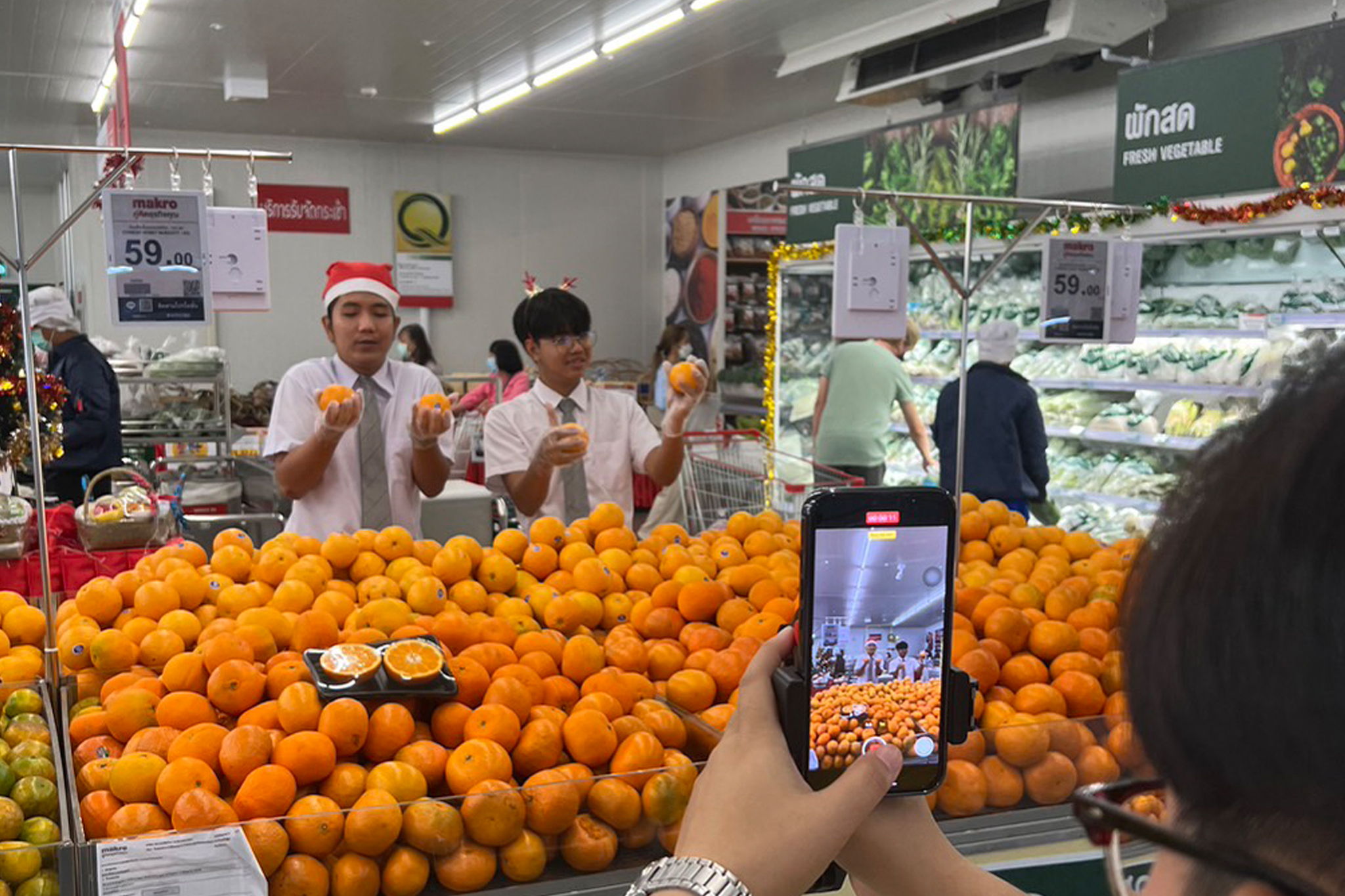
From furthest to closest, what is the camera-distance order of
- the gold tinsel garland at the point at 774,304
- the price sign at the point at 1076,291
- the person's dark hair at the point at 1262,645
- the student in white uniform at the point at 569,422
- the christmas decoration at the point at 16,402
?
the gold tinsel garland at the point at 774,304 < the christmas decoration at the point at 16,402 < the student in white uniform at the point at 569,422 < the price sign at the point at 1076,291 < the person's dark hair at the point at 1262,645

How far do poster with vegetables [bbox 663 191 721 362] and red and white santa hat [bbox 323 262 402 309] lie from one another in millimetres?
9701

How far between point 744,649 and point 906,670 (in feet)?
3.11

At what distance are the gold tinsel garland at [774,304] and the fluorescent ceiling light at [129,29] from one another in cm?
452

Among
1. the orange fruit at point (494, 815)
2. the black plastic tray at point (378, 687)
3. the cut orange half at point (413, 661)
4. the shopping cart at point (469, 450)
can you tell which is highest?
the cut orange half at point (413, 661)

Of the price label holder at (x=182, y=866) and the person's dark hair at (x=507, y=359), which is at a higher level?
the person's dark hair at (x=507, y=359)

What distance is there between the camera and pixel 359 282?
353 cm

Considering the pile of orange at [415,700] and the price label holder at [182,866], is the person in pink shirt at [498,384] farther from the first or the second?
the price label holder at [182,866]

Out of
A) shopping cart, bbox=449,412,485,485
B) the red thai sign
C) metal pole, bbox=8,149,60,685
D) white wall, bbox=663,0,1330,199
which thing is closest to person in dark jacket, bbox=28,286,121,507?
shopping cart, bbox=449,412,485,485

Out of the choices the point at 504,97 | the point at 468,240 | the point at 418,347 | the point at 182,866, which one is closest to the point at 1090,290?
the point at 182,866

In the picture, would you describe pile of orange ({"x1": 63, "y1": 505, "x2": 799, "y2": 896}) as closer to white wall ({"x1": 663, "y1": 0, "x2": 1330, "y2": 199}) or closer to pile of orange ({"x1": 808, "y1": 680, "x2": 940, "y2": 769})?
pile of orange ({"x1": 808, "y1": 680, "x2": 940, "y2": 769})

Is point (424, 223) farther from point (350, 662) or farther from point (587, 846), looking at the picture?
point (587, 846)

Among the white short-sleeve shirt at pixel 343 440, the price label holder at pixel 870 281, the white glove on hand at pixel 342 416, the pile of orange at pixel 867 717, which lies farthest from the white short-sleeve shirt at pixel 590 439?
the pile of orange at pixel 867 717

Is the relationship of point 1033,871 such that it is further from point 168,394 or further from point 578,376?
point 168,394

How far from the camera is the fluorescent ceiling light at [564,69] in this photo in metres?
8.54
